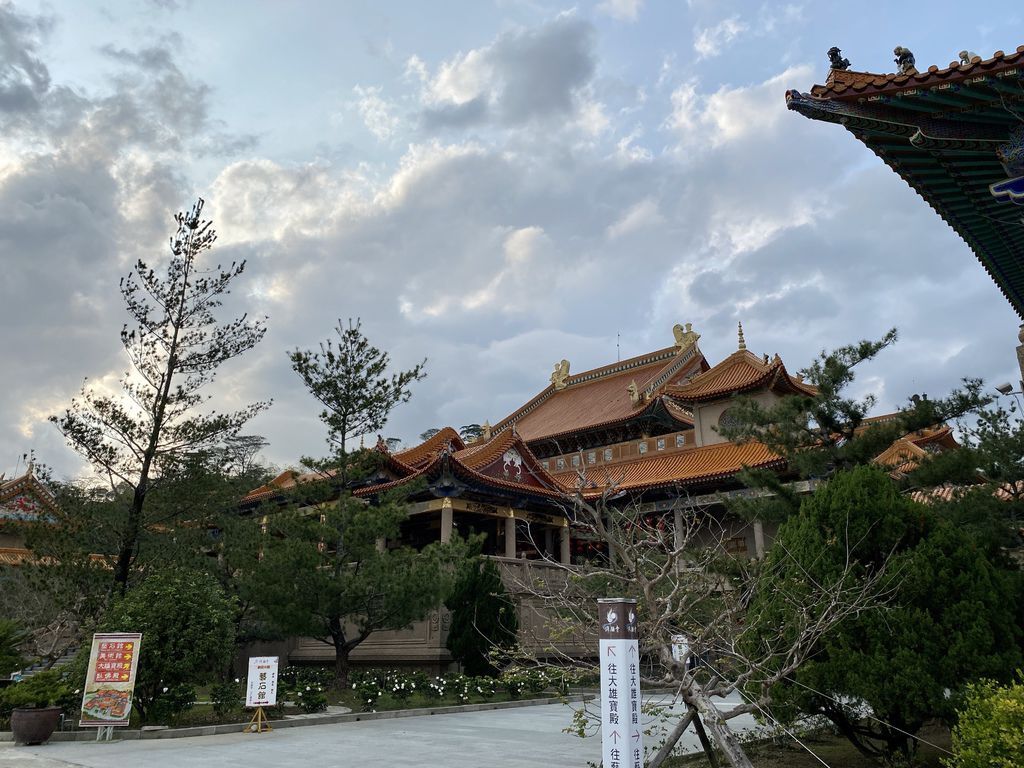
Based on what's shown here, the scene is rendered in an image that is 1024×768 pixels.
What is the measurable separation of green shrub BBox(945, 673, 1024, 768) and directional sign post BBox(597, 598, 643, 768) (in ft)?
6.89

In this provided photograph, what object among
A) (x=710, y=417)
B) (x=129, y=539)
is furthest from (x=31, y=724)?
(x=710, y=417)

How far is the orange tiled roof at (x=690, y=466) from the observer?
79.5ft

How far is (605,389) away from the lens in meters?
36.0

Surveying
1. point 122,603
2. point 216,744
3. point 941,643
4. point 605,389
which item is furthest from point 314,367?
point 605,389

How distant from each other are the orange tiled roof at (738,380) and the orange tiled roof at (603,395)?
1667 mm

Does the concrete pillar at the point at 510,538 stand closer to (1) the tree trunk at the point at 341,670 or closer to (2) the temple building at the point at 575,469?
(2) the temple building at the point at 575,469

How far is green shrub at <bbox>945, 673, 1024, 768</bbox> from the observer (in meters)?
4.50

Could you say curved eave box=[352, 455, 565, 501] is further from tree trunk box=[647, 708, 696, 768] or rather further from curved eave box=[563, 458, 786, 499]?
tree trunk box=[647, 708, 696, 768]

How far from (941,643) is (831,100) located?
5.16 metres

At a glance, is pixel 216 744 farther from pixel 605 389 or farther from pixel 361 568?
pixel 605 389

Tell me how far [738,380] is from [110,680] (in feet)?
72.2

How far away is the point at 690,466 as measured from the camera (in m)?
26.2

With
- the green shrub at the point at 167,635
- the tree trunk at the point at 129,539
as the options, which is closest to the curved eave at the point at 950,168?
→ the green shrub at the point at 167,635

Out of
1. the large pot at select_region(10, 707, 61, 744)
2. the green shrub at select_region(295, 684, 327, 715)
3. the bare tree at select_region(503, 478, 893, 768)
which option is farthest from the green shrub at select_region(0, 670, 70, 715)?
the bare tree at select_region(503, 478, 893, 768)
